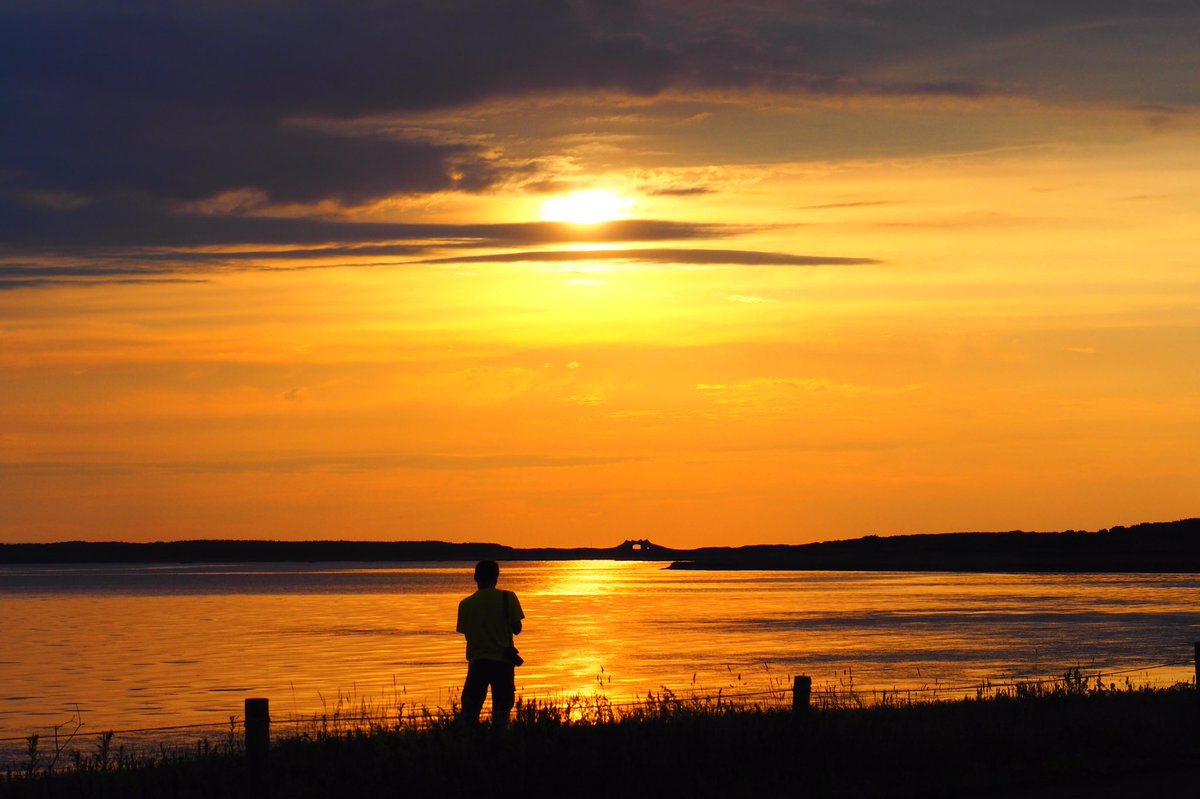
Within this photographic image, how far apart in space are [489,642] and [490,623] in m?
0.22

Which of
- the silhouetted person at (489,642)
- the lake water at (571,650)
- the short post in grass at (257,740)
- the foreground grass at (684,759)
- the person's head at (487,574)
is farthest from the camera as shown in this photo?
the lake water at (571,650)

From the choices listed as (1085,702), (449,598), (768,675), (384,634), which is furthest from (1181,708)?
(449,598)

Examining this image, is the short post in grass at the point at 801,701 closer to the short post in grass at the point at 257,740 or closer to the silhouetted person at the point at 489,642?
the silhouetted person at the point at 489,642

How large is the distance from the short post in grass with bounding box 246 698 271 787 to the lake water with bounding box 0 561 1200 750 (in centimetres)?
1740

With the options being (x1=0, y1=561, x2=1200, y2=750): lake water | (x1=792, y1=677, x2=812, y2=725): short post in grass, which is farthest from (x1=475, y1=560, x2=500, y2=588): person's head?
(x1=0, y1=561, x2=1200, y2=750): lake water

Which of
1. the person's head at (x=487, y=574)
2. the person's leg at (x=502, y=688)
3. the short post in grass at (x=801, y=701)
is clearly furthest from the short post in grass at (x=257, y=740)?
the short post in grass at (x=801, y=701)

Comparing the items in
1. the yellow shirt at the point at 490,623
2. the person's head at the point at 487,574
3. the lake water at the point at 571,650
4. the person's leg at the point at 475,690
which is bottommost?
the lake water at the point at 571,650

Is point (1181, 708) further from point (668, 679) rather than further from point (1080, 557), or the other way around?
point (1080, 557)

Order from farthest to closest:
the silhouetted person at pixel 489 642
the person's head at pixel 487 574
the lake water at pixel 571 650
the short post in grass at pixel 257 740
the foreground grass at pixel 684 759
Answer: the lake water at pixel 571 650 < the person's head at pixel 487 574 < the silhouetted person at pixel 489 642 < the foreground grass at pixel 684 759 < the short post in grass at pixel 257 740

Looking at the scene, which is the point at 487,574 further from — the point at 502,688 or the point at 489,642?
the point at 502,688

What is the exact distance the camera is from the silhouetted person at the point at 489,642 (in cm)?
1652

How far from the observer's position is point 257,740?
14.0m

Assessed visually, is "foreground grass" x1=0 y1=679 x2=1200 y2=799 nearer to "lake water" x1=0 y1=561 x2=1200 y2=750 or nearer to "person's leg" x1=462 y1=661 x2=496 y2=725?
"person's leg" x1=462 y1=661 x2=496 y2=725

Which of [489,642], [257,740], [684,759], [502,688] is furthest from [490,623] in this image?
[257,740]
